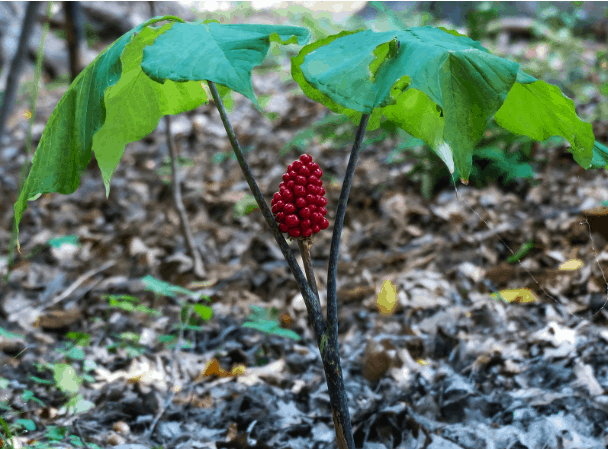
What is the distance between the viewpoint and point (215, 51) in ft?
2.23

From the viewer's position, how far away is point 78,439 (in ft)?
3.95

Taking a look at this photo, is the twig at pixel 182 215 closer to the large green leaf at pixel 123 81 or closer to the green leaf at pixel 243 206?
the green leaf at pixel 243 206

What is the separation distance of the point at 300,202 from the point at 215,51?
1.14ft

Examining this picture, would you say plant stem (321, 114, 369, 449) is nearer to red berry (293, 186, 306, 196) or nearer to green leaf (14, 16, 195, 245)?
red berry (293, 186, 306, 196)

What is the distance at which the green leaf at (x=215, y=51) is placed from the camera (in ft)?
2.08

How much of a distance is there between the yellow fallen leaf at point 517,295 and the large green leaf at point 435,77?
117 centimetres

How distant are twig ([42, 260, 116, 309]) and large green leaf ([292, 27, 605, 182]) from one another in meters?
2.04

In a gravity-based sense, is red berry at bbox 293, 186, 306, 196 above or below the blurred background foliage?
below

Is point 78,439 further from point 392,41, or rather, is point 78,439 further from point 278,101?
point 278,101

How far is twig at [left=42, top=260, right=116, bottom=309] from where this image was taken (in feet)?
7.50

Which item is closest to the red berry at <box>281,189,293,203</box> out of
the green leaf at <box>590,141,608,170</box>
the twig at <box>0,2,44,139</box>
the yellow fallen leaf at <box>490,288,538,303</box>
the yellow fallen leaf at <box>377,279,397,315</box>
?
the green leaf at <box>590,141,608,170</box>

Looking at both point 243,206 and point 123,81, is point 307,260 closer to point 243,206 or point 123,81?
point 123,81

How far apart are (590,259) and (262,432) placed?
5.09 feet

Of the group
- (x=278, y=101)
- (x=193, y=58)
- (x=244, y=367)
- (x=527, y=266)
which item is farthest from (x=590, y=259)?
(x=278, y=101)
